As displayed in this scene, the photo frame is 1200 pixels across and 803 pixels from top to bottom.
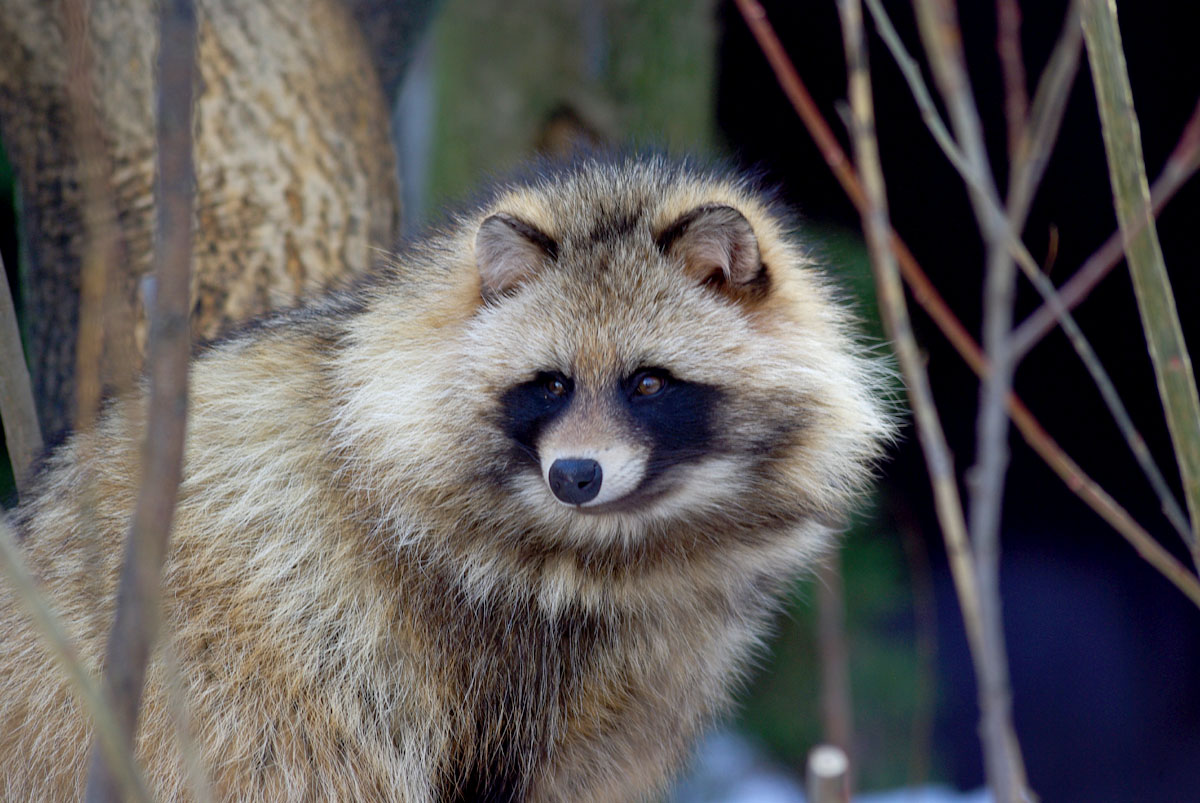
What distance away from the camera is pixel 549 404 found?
8.98ft

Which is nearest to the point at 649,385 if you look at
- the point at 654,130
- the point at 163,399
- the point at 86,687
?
the point at 163,399

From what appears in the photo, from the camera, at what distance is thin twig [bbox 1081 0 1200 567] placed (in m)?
1.51

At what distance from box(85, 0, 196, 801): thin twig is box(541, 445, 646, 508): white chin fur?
132 cm

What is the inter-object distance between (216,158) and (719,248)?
6.18ft

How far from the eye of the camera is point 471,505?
284cm

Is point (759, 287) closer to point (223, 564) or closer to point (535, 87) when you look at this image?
point (223, 564)

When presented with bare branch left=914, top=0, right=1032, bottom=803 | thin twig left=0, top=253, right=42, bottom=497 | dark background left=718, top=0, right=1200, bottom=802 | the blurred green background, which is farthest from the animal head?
dark background left=718, top=0, right=1200, bottom=802

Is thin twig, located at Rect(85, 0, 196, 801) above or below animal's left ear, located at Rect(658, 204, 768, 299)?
below

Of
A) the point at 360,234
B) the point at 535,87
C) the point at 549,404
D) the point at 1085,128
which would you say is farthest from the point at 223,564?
the point at 1085,128

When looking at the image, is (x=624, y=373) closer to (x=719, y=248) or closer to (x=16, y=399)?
(x=719, y=248)

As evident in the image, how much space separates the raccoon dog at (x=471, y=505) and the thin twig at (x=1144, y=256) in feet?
3.91

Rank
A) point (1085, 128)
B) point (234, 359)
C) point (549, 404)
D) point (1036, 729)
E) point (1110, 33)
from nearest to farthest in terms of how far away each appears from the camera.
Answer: point (1110, 33)
point (549, 404)
point (234, 359)
point (1085, 128)
point (1036, 729)

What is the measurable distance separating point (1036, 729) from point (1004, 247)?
6368mm

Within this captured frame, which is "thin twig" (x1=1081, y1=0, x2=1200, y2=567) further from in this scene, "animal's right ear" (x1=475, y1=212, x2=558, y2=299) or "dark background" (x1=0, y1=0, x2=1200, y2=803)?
"dark background" (x1=0, y1=0, x2=1200, y2=803)
